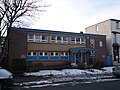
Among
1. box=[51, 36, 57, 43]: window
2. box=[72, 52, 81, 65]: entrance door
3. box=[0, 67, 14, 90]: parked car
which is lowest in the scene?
box=[0, 67, 14, 90]: parked car

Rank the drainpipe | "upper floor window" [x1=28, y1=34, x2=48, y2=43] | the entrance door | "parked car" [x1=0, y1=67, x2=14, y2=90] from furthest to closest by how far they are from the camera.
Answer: the drainpipe → the entrance door → "upper floor window" [x1=28, y1=34, x2=48, y2=43] → "parked car" [x1=0, y1=67, x2=14, y2=90]

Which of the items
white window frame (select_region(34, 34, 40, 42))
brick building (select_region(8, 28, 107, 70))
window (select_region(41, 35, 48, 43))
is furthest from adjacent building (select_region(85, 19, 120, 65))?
white window frame (select_region(34, 34, 40, 42))

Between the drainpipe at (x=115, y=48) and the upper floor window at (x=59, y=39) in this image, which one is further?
the drainpipe at (x=115, y=48)

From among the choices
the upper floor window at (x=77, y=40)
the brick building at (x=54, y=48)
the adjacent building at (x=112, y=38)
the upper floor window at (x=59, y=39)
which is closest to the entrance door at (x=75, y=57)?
the brick building at (x=54, y=48)

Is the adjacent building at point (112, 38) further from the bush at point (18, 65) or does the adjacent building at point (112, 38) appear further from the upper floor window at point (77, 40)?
the bush at point (18, 65)

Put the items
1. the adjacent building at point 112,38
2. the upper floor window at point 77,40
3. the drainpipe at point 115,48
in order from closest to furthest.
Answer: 1. the upper floor window at point 77,40
2. the adjacent building at point 112,38
3. the drainpipe at point 115,48

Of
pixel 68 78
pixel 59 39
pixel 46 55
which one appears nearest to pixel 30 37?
pixel 46 55

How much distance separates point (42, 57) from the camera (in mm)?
36812

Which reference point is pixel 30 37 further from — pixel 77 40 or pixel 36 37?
pixel 77 40

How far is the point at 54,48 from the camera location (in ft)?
125

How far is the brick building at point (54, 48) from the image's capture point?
34.8 metres

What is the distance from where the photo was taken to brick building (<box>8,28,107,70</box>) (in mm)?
34834

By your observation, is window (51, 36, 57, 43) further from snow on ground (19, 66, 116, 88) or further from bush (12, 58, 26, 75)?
snow on ground (19, 66, 116, 88)

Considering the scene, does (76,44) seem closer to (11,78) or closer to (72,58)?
(72,58)
